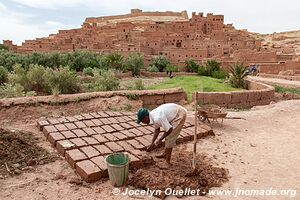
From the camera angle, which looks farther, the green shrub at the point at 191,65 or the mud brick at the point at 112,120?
the green shrub at the point at 191,65

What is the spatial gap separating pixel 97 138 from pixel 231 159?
95.9 inches

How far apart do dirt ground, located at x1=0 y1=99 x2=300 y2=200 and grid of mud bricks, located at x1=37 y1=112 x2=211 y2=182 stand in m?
0.17

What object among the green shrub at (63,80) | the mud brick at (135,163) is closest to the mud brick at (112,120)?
the mud brick at (135,163)

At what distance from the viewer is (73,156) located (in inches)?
195

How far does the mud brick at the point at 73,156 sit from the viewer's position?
487cm

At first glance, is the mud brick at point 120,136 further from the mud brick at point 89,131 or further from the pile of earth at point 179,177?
the pile of earth at point 179,177

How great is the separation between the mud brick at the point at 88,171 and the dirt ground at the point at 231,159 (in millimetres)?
81

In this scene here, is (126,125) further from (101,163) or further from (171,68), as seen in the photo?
(171,68)

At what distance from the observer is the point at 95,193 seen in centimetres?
420

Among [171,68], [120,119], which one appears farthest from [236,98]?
[171,68]

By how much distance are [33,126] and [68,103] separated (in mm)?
1439

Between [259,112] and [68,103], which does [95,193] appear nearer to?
[68,103]

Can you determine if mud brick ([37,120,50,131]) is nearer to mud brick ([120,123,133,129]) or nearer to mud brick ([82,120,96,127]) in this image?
mud brick ([82,120,96,127])

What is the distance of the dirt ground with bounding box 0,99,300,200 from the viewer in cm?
428
